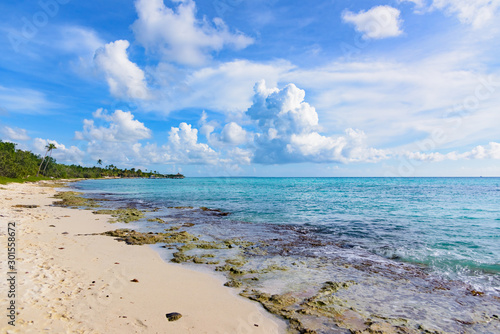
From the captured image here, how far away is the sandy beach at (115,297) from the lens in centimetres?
651

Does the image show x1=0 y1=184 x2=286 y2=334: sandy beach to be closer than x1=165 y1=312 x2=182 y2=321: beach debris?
Yes

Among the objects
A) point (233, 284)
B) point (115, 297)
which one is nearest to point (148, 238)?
point (115, 297)

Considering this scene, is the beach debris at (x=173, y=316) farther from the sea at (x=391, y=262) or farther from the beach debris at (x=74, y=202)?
the beach debris at (x=74, y=202)

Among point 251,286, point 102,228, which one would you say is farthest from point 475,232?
point 102,228

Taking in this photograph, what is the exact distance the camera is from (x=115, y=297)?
804 cm

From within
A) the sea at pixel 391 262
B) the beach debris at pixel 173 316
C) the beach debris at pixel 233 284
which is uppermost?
the beach debris at pixel 173 316

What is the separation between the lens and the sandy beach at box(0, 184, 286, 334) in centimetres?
651

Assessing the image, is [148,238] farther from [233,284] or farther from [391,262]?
[391,262]

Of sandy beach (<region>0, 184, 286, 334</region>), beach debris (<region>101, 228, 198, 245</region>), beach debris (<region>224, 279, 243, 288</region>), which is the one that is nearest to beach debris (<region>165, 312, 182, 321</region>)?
sandy beach (<region>0, 184, 286, 334</region>)

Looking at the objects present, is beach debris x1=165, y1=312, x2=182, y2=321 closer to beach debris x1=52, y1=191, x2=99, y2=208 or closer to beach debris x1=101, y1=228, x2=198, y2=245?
beach debris x1=101, y1=228, x2=198, y2=245

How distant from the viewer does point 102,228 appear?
19.6m

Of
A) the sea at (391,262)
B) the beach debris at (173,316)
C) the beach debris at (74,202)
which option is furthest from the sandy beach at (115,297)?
the beach debris at (74,202)

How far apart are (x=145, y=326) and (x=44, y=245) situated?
33.4ft

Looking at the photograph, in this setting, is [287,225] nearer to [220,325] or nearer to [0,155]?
[220,325]
